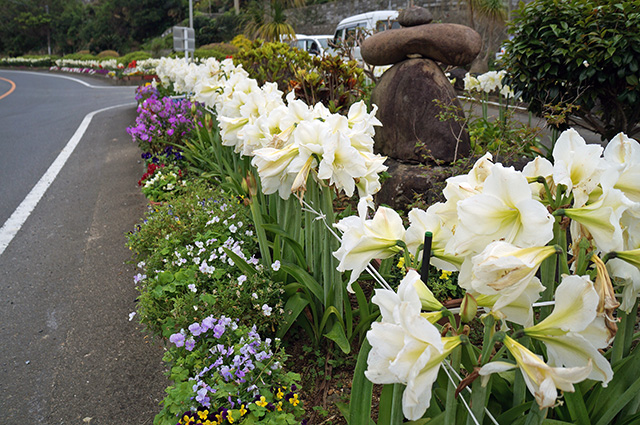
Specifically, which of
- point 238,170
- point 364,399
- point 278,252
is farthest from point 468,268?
point 238,170

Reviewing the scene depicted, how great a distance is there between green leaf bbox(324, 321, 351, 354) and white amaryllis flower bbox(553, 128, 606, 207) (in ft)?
4.39

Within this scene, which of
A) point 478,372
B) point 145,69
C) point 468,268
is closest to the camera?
point 478,372

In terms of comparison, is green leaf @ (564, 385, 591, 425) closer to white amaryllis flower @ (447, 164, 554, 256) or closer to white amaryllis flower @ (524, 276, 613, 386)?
white amaryllis flower @ (524, 276, 613, 386)

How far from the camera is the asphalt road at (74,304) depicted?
2576 millimetres

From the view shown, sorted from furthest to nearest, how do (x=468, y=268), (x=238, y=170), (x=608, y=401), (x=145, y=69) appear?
(x=145, y=69)
(x=238, y=170)
(x=608, y=401)
(x=468, y=268)

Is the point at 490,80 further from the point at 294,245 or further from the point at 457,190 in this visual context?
the point at 457,190

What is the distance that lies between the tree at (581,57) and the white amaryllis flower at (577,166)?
10.8ft

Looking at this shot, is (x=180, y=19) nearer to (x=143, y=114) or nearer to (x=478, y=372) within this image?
(x=143, y=114)

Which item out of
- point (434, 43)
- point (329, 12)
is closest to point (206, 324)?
point (434, 43)

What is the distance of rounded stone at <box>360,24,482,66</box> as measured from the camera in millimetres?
4438

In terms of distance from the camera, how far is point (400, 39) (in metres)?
4.59

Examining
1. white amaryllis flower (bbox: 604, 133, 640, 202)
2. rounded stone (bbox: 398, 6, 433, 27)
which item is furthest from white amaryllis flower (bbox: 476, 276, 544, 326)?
rounded stone (bbox: 398, 6, 433, 27)

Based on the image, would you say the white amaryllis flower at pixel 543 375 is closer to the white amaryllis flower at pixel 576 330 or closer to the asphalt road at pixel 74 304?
the white amaryllis flower at pixel 576 330

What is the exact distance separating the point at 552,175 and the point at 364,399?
34.5 inches
